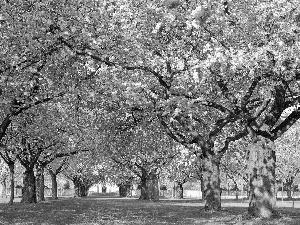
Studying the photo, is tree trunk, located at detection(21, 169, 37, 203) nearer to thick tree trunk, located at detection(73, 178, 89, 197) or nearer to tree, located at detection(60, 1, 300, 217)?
tree, located at detection(60, 1, 300, 217)

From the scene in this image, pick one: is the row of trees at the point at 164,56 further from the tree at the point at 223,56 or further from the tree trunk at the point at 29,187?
the tree trunk at the point at 29,187

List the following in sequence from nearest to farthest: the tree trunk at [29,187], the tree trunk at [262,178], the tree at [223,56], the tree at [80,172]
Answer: the tree at [223,56] < the tree trunk at [262,178] < the tree trunk at [29,187] < the tree at [80,172]

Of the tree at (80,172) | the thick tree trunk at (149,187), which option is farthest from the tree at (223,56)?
the thick tree trunk at (149,187)

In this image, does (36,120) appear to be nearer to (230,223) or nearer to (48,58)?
(48,58)

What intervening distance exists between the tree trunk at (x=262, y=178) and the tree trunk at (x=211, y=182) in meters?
7.46

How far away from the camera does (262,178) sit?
24.3 m

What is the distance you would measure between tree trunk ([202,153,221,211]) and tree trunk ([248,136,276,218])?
746 cm

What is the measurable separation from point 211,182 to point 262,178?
26.9ft

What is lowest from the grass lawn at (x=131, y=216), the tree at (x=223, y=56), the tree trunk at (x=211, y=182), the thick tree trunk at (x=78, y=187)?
the thick tree trunk at (x=78, y=187)

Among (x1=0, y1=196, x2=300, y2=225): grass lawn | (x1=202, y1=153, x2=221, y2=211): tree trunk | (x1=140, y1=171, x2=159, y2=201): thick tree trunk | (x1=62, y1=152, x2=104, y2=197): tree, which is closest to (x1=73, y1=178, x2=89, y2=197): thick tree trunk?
(x1=62, y1=152, x2=104, y2=197): tree

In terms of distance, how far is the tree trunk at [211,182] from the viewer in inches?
1267

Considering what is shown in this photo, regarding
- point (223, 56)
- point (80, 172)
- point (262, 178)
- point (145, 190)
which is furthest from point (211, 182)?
point (80, 172)

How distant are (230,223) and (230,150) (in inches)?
878

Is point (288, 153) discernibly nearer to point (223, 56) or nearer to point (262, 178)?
point (262, 178)
